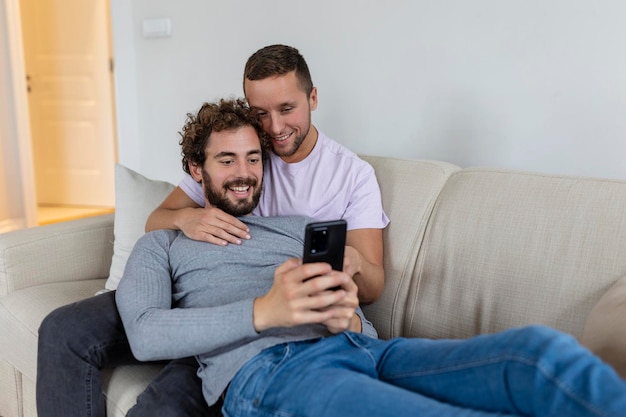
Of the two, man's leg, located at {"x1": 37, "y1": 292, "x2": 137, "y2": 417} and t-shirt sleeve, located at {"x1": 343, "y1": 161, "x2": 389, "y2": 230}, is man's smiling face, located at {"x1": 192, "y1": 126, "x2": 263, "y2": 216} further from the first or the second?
man's leg, located at {"x1": 37, "y1": 292, "x2": 137, "y2": 417}

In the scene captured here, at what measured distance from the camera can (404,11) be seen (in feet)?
6.97

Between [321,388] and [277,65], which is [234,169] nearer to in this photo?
[277,65]

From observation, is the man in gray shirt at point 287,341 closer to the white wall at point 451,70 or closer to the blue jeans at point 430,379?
the blue jeans at point 430,379

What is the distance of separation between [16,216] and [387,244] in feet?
11.1

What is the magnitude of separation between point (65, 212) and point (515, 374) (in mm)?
4387

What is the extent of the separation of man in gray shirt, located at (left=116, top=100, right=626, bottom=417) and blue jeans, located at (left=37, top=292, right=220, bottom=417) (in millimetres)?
→ 122

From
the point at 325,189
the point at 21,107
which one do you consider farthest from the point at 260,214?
the point at 21,107

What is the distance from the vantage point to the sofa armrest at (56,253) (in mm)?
2014

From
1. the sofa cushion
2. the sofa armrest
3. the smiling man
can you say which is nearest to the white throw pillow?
the sofa armrest

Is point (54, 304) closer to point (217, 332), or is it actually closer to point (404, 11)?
point (217, 332)

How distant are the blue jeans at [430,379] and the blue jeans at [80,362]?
0.91 ft

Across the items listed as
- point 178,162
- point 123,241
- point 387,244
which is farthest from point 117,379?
point 178,162

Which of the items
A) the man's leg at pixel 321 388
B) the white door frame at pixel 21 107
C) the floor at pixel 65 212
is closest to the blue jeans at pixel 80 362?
the man's leg at pixel 321 388

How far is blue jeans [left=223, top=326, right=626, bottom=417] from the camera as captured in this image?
945 mm
